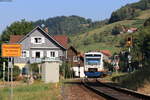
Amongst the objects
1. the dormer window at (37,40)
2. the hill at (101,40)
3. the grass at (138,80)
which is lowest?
the grass at (138,80)

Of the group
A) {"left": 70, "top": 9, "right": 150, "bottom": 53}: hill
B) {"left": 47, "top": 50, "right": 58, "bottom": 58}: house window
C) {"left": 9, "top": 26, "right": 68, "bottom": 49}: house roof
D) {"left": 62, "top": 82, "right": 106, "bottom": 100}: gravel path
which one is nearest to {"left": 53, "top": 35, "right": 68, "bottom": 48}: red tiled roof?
{"left": 9, "top": 26, "right": 68, "bottom": 49}: house roof

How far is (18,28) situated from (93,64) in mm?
43253

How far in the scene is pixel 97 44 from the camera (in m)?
181

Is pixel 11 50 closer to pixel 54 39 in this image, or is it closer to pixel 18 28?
pixel 54 39

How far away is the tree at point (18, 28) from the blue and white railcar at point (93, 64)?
40.4 m

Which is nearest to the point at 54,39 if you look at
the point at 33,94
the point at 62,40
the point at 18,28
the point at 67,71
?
the point at 62,40

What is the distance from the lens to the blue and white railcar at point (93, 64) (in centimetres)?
6900

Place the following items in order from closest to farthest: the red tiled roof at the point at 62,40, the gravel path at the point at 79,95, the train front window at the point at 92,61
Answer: the gravel path at the point at 79,95 < the train front window at the point at 92,61 < the red tiled roof at the point at 62,40

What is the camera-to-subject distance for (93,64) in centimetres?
6894

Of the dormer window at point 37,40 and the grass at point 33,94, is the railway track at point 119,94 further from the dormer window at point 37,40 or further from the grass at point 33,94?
the dormer window at point 37,40

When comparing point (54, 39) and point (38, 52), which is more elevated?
point (54, 39)

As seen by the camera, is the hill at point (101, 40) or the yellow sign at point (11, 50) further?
the hill at point (101, 40)

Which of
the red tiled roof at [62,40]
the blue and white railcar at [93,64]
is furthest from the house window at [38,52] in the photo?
the blue and white railcar at [93,64]

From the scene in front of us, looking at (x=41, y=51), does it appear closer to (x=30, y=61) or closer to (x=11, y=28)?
(x=30, y=61)
